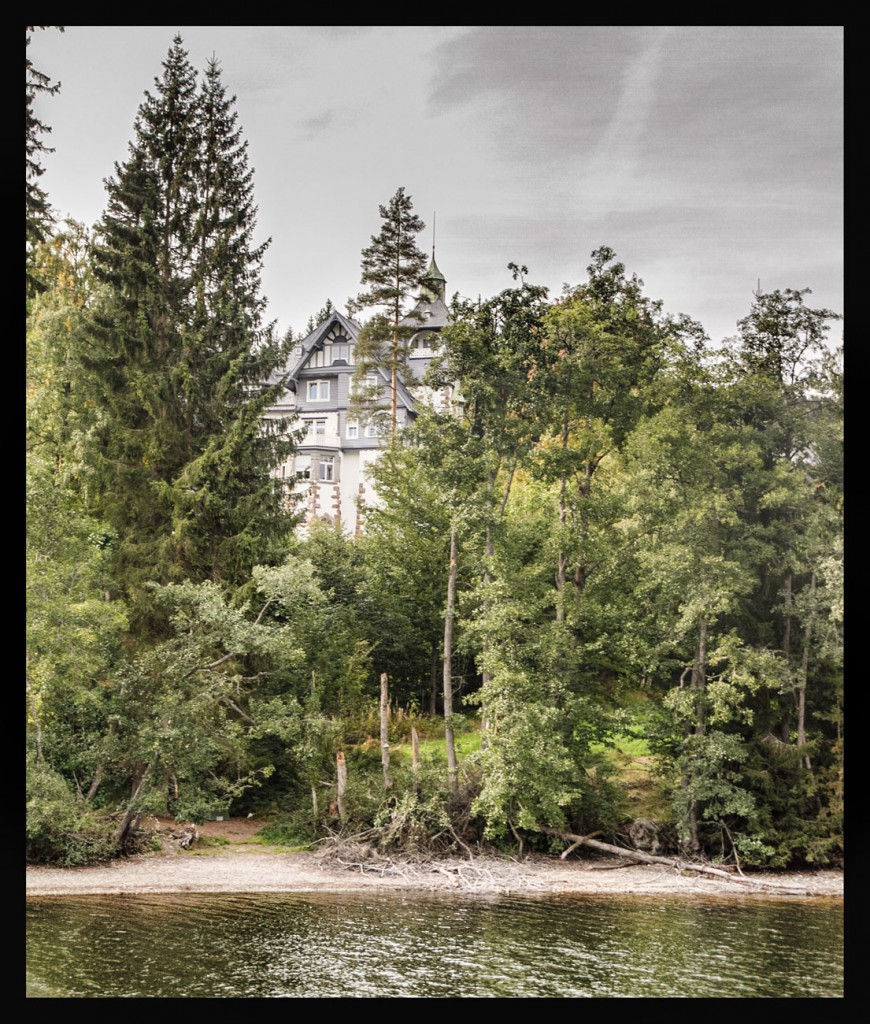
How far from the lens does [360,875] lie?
31.6 feet

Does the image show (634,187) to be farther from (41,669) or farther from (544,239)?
(41,669)

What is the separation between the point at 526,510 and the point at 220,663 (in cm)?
343

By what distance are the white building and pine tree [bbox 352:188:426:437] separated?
0.08 meters

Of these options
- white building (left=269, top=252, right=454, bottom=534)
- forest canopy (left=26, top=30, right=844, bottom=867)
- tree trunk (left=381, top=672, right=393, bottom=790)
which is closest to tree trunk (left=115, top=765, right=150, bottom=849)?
forest canopy (left=26, top=30, right=844, bottom=867)

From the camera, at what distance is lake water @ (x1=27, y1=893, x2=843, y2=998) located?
23.4 ft

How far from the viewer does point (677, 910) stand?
8.73 meters

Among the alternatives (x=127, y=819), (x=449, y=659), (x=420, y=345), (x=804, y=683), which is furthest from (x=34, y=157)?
(x=804, y=683)

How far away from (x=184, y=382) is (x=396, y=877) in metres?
5.17

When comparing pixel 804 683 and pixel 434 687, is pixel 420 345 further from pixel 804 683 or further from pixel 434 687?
pixel 804 683

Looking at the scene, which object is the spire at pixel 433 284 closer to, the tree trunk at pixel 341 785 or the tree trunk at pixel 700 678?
the tree trunk at pixel 700 678

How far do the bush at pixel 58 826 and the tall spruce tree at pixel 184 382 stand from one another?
169cm

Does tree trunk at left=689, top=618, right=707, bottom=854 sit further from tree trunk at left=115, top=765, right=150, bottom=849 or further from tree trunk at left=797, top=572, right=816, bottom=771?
tree trunk at left=115, top=765, right=150, bottom=849
